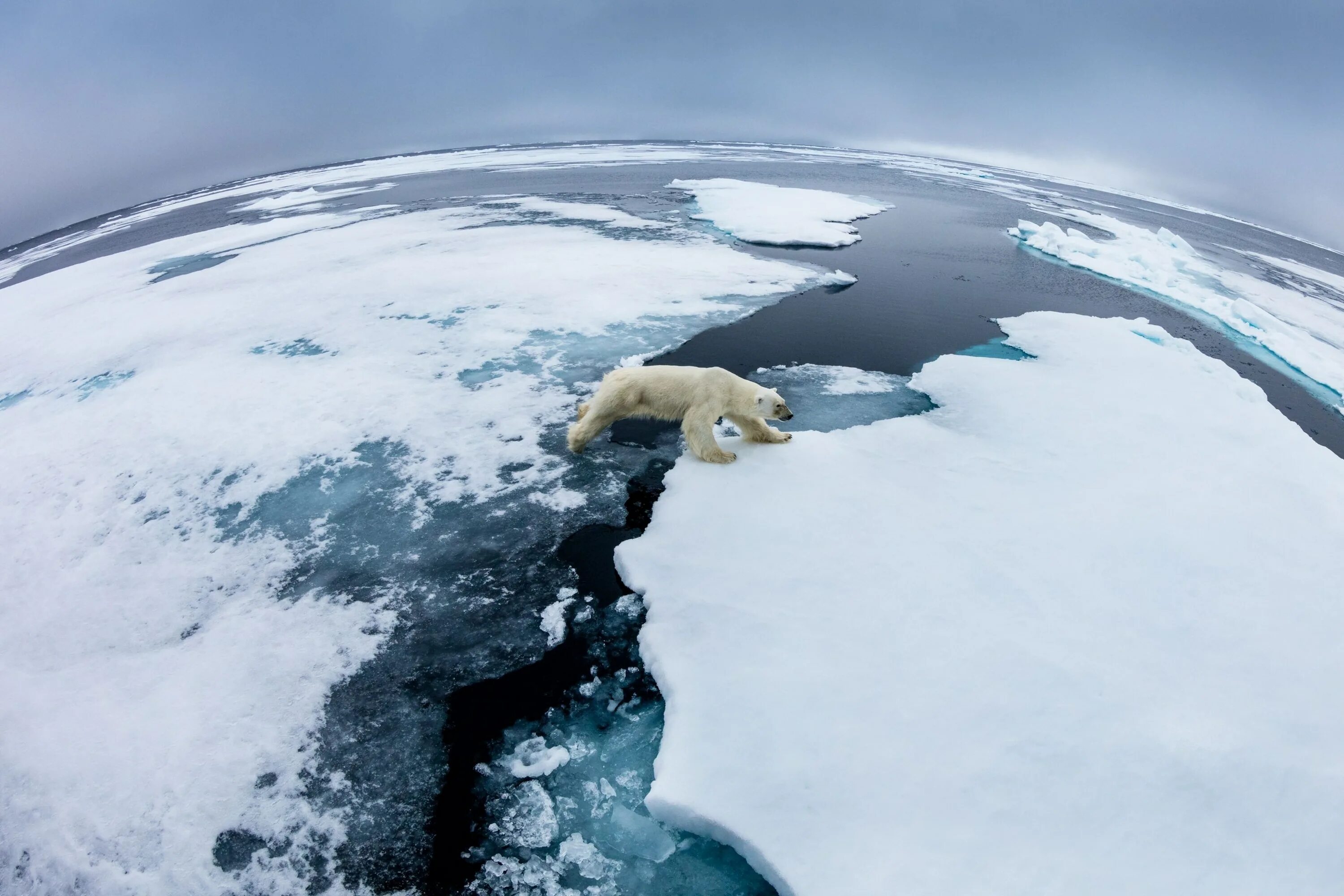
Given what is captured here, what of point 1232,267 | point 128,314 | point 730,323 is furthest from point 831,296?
point 1232,267

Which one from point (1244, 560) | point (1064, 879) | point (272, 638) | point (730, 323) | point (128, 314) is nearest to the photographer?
point (1064, 879)

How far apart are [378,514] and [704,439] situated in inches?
96.8

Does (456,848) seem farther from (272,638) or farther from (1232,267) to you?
(1232,267)

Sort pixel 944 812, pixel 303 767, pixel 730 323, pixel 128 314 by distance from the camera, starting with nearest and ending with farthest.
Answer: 1. pixel 944 812
2. pixel 303 767
3. pixel 730 323
4. pixel 128 314

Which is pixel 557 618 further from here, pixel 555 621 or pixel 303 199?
pixel 303 199

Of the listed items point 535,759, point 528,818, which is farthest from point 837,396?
point 528,818

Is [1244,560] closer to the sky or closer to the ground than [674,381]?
closer to the ground

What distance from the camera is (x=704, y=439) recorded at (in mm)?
4492

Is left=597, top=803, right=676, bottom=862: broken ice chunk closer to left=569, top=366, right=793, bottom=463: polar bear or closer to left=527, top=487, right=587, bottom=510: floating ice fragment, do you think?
left=527, top=487, right=587, bottom=510: floating ice fragment

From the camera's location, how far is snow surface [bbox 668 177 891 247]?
14.1 metres

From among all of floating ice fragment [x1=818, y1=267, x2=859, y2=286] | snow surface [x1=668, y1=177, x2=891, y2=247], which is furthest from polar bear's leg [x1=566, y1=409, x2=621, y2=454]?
snow surface [x1=668, y1=177, x2=891, y2=247]

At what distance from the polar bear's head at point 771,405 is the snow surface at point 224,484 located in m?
1.62

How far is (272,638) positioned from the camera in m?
3.15

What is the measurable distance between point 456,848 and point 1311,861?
3.08 metres
